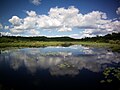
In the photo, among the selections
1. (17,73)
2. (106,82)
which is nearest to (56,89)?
(106,82)

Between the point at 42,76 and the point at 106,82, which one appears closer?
the point at 106,82

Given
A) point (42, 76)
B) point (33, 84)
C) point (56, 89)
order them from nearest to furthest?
point (56, 89) → point (33, 84) → point (42, 76)

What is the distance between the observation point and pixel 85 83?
9.98 meters

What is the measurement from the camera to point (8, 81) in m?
10.5

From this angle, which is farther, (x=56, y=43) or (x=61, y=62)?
(x=56, y=43)

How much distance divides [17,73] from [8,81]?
82.0 inches

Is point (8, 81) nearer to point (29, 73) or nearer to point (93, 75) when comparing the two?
point (29, 73)

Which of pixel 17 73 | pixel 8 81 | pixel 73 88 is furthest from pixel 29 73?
pixel 73 88

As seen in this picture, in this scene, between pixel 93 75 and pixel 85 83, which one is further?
pixel 93 75

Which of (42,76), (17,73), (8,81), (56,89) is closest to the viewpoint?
(56,89)

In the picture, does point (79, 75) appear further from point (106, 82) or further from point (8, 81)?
point (8, 81)

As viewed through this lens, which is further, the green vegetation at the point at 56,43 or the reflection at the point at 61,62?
the green vegetation at the point at 56,43

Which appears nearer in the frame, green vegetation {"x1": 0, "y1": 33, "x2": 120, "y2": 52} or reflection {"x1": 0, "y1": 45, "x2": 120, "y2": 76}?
reflection {"x1": 0, "y1": 45, "x2": 120, "y2": 76}

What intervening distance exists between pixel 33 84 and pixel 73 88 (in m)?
2.42
